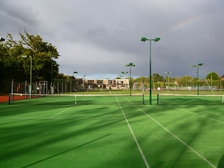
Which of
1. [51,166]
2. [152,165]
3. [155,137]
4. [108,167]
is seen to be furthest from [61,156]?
[155,137]

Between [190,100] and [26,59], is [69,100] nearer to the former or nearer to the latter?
[190,100]

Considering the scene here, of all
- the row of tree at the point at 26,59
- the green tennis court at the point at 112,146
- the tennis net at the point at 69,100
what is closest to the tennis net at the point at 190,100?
the tennis net at the point at 69,100

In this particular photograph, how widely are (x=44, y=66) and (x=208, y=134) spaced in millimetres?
47301

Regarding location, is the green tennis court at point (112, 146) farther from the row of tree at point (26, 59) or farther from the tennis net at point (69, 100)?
the row of tree at point (26, 59)

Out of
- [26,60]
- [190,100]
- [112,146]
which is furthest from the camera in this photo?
[26,60]

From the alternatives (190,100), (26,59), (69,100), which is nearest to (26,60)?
(26,59)

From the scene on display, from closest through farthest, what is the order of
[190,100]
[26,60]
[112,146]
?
[112,146]
[190,100]
[26,60]

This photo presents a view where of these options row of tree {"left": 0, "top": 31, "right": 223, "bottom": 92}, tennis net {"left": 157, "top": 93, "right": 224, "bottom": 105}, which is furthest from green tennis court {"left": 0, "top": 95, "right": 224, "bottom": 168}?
row of tree {"left": 0, "top": 31, "right": 223, "bottom": 92}

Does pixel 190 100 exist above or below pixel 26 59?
below

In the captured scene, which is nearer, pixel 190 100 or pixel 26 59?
pixel 190 100

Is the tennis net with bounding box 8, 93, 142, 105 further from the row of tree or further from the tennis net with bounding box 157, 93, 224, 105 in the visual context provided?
the row of tree

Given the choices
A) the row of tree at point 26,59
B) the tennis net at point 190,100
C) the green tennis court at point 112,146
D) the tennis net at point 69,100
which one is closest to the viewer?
the green tennis court at point 112,146

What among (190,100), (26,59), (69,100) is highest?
(26,59)

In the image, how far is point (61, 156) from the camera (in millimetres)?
5742
